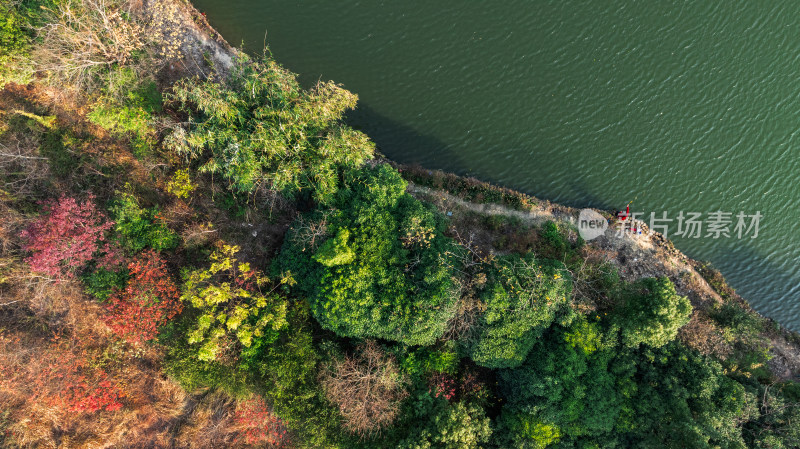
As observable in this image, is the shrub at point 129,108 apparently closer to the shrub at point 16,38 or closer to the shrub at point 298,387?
the shrub at point 16,38

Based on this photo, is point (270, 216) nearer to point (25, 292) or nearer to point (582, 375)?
point (25, 292)

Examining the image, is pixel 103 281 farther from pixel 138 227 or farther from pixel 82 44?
pixel 82 44

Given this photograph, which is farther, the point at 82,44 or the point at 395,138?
the point at 395,138

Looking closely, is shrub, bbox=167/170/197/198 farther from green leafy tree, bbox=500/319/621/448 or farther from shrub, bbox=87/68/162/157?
green leafy tree, bbox=500/319/621/448

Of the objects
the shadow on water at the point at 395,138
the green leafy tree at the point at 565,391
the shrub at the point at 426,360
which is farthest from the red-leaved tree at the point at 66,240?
the green leafy tree at the point at 565,391

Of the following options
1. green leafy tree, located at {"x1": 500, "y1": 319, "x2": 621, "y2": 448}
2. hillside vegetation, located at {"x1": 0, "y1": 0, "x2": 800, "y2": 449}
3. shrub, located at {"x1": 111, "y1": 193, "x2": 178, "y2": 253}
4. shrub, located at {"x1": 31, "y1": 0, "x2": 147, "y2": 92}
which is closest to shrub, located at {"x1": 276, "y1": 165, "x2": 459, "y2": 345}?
hillside vegetation, located at {"x1": 0, "y1": 0, "x2": 800, "y2": 449}

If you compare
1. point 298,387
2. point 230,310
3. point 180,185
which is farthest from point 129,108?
point 298,387
